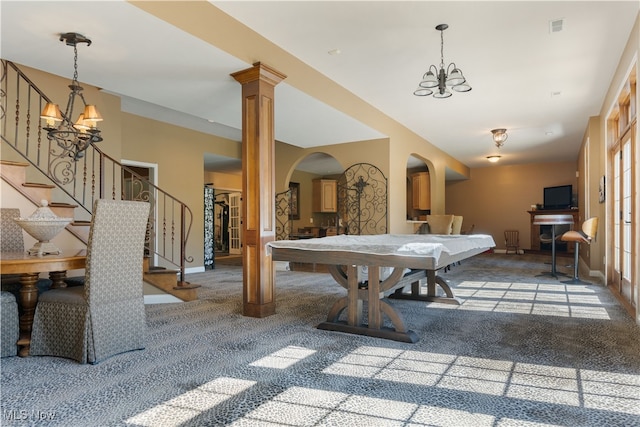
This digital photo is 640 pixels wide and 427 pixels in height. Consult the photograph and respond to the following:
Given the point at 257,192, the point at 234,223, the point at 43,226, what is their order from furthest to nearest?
the point at 234,223, the point at 257,192, the point at 43,226

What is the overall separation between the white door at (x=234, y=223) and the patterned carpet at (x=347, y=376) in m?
8.91

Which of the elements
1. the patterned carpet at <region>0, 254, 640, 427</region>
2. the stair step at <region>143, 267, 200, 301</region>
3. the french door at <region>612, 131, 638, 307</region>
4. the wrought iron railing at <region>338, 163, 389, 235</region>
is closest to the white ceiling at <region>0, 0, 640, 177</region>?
the french door at <region>612, 131, 638, 307</region>

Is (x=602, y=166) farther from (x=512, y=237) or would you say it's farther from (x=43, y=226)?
(x=43, y=226)

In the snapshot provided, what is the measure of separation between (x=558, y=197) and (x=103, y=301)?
11.7 metres

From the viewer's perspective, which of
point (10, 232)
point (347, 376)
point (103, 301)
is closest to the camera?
point (347, 376)

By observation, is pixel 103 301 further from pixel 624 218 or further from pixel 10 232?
pixel 624 218

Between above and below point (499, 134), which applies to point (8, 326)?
below

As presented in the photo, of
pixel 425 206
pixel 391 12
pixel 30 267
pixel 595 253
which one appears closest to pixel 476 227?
pixel 425 206

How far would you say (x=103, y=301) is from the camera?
99.8 inches

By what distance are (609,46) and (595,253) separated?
3.63 meters

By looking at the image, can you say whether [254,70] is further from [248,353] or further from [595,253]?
[595,253]

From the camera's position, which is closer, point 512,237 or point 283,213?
point 283,213

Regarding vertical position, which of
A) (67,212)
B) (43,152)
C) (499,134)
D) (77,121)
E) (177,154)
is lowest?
(67,212)

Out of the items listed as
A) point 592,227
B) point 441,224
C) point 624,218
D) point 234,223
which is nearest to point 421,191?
point 441,224
